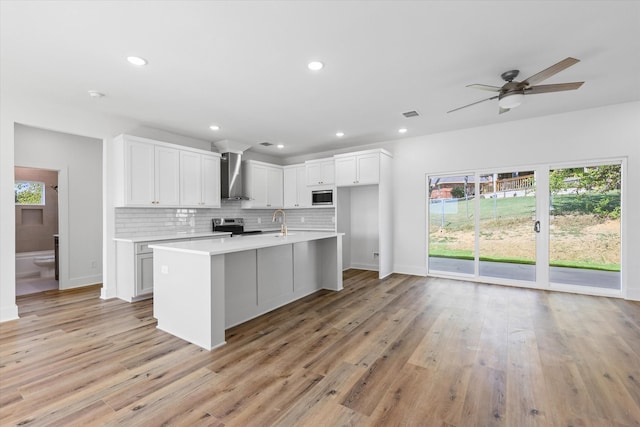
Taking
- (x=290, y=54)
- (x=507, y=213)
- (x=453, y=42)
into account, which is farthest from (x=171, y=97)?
(x=507, y=213)

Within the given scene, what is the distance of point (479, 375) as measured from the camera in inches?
86.4

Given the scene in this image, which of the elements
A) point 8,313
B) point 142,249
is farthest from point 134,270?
point 8,313

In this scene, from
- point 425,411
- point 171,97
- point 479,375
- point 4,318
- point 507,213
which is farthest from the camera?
point 507,213

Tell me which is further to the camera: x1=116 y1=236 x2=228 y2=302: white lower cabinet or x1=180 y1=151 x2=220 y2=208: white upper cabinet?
x1=180 y1=151 x2=220 y2=208: white upper cabinet

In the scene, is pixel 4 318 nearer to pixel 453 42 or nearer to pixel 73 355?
pixel 73 355

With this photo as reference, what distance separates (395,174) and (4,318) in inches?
240

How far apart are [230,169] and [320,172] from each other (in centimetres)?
186

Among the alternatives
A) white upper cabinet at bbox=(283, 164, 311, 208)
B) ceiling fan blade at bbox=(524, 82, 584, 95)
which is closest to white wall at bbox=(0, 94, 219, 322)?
white upper cabinet at bbox=(283, 164, 311, 208)

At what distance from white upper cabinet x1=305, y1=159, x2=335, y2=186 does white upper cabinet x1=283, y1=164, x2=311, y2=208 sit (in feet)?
0.65

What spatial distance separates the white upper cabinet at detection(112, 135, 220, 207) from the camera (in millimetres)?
4297

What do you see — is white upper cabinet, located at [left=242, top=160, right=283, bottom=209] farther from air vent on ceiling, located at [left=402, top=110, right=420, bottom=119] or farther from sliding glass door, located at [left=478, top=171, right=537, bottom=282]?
sliding glass door, located at [left=478, top=171, right=537, bottom=282]

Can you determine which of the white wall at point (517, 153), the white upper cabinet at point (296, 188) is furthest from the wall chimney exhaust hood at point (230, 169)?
the white wall at point (517, 153)

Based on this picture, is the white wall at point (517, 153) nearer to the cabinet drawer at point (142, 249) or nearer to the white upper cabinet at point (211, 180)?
the white upper cabinet at point (211, 180)

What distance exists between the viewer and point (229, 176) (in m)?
5.79
